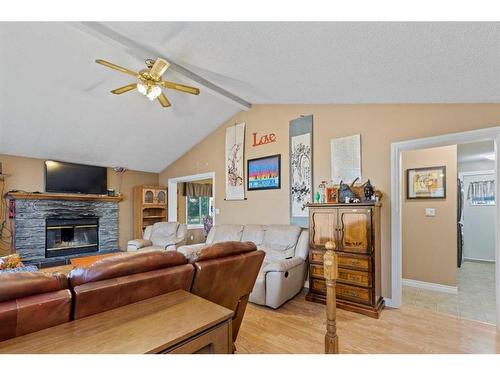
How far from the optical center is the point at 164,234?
5.24 meters

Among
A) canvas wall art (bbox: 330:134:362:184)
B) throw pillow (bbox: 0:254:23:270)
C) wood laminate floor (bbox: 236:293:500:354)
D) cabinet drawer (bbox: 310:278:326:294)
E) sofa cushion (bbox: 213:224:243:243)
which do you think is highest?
canvas wall art (bbox: 330:134:362:184)

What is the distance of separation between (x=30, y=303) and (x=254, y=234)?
10.6 feet

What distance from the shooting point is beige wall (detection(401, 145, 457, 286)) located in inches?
137

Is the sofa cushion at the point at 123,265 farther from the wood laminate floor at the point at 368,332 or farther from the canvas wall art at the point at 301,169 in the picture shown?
the canvas wall art at the point at 301,169

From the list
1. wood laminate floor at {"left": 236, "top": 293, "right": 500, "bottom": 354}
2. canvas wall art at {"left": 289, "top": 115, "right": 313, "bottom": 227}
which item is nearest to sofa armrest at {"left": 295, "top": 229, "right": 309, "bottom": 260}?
canvas wall art at {"left": 289, "top": 115, "right": 313, "bottom": 227}

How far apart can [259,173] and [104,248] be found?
13.2 ft

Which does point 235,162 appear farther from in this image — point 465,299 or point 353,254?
point 465,299

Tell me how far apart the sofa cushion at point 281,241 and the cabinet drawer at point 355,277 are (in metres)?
0.78

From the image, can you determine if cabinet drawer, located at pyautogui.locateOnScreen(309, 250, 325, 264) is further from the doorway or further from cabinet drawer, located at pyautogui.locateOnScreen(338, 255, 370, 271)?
the doorway

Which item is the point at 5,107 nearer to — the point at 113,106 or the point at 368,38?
the point at 113,106

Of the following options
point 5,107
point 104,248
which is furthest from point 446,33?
point 104,248

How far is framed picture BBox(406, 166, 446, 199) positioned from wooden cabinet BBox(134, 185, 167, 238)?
5.39m

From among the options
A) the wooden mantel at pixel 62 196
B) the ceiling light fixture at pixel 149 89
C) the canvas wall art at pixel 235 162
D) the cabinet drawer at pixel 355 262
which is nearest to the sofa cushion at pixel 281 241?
the cabinet drawer at pixel 355 262

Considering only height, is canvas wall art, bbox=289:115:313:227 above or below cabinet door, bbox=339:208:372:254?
above
